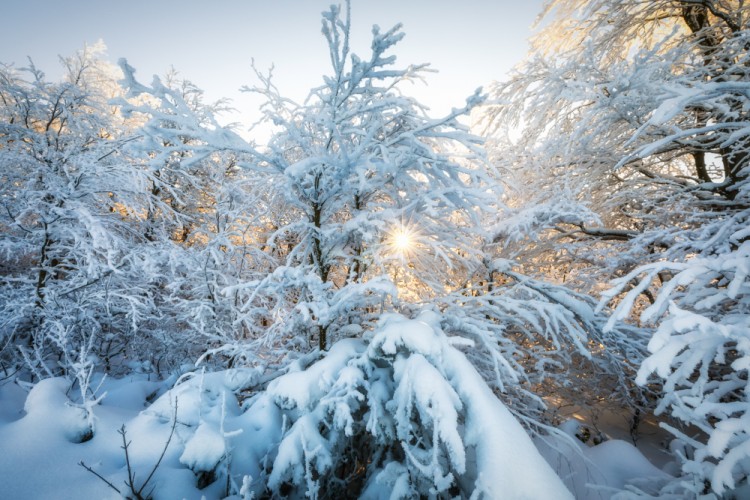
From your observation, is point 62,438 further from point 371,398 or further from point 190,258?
point 190,258

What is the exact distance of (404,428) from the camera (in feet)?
5.49

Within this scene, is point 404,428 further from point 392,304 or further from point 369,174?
point 369,174

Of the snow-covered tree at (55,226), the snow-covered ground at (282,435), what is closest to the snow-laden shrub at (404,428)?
the snow-covered ground at (282,435)

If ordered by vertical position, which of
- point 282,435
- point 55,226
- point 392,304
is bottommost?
point 282,435

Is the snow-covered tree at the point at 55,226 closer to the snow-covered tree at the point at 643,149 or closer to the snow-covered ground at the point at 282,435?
the snow-covered ground at the point at 282,435

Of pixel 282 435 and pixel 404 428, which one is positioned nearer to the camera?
pixel 404 428

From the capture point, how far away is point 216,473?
180 cm

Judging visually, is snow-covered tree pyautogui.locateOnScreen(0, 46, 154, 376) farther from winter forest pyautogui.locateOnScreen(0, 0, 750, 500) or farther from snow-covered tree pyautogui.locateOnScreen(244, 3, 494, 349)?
snow-covered tree pyautogui.locateOnScreen(244, 3, 494, 349)

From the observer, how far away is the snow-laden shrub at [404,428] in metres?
1.34

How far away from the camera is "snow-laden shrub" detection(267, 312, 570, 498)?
4.41ft

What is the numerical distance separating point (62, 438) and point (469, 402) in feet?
8.22

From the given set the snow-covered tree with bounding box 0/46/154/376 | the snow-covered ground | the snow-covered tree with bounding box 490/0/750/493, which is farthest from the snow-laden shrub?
the snow-covered tree with bounding box 0/46/154/376

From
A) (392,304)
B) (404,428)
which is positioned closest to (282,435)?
(404,428)

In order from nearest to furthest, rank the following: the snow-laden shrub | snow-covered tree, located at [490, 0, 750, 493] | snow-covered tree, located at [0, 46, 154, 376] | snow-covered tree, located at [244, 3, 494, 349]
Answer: the snow-laden shrub < snow-covered tree, located at [244, 3, 494, 349] < snow-covered tree, located at [490, 0, 750, 493] < snow-covered tree, located at [0, 46, 154, 376]
